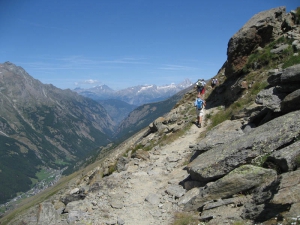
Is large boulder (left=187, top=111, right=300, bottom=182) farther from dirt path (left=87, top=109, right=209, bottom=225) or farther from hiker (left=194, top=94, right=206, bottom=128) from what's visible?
hiker (left=194, top=94, right=206, bottom=128)

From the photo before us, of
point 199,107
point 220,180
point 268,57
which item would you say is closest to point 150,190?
point 220,180

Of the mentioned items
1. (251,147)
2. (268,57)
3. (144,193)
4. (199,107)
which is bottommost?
(144,193)

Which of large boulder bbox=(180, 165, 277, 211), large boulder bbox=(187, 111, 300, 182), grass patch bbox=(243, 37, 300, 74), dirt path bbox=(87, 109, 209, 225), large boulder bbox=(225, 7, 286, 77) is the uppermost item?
large boulder bbox=(225, 7, 286, 77)

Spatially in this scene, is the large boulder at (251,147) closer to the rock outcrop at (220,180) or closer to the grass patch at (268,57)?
the rock outcrop at (220,180)

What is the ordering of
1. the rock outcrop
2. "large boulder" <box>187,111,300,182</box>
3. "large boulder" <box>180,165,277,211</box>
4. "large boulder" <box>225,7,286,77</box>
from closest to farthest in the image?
the rock outcrop → "large boulder" <box>180,165,277,211</box> → "large boulder" <box>187,111,300,182</box> → "large boulder" <box>225,7,286,77</box>

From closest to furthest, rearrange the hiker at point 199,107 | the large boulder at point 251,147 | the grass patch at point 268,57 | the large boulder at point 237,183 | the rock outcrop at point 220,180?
the rock outcrop at point 220,180, the large boulder at point 237,183, the large boulder at point 251,147, the grass patch at point 268,57, the hiker at point 199,107

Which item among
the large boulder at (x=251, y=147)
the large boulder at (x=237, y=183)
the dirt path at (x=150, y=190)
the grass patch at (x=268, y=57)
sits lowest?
the dirt path at (x=150, y=190)

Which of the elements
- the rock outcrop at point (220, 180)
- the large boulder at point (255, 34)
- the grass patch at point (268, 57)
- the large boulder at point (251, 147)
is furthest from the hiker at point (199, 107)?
the large boulder at point (251, 147)

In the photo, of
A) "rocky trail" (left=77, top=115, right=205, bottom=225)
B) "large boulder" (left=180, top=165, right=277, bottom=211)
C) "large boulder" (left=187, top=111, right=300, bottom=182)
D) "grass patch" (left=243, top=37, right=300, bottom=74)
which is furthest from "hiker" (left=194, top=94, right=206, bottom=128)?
"large boulder" (left=180, top=165, right=277, bottom=211)

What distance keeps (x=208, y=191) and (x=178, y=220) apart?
74.0 inches

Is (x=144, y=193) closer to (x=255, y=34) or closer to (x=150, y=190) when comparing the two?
(x=150, y=190)

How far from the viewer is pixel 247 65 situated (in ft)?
95.1

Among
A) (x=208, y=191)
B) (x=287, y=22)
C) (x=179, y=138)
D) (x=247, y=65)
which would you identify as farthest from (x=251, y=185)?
(x=287, y=22)

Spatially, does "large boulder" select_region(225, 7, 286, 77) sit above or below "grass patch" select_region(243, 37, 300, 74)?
above
